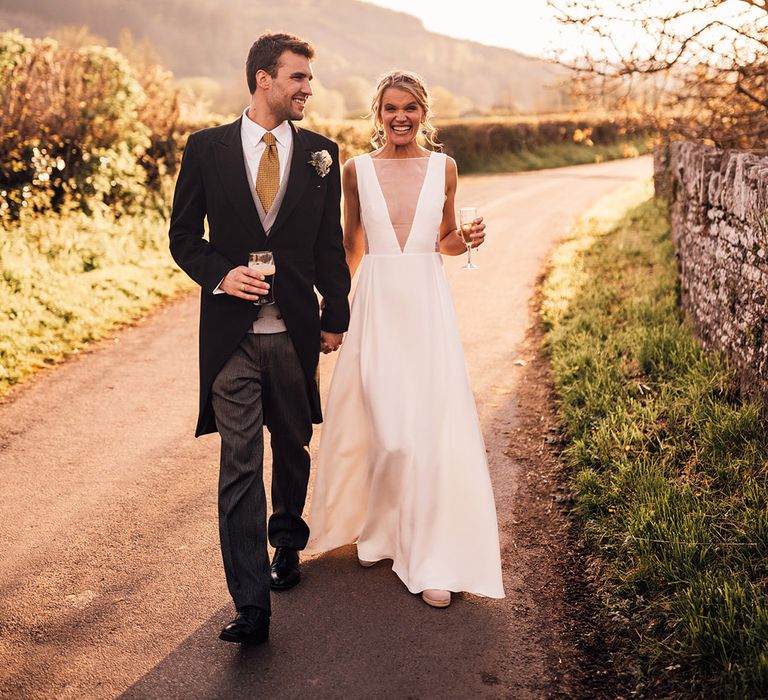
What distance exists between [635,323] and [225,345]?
205 inches

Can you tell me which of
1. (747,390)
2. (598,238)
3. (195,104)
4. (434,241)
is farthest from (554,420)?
(195,104)

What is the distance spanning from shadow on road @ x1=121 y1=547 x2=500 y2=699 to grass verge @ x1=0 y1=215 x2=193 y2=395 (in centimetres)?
457

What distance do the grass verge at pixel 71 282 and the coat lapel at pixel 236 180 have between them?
4625mm

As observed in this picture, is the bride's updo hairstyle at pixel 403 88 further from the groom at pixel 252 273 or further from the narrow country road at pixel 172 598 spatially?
the narrow country road at pixel 172 598

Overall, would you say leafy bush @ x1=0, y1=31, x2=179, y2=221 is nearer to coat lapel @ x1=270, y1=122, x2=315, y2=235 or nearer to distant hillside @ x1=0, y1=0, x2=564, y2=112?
coat lapel @ x1=270, y1=122, x2=315, y2=235

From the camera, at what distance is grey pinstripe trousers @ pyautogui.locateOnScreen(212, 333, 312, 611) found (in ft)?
10.9

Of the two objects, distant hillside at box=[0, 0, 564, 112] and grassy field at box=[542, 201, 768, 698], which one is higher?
distant hillside at box=[0, 0, 564, 112]

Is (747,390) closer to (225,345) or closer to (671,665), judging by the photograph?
(671,665)

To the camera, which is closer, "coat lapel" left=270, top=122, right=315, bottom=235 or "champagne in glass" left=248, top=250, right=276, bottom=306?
"champagne in glass" left=248, top=250, right=276, bottom=306

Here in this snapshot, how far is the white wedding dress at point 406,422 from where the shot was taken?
3754mm

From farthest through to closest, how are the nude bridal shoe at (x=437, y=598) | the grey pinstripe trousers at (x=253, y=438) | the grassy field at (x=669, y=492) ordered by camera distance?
the nude bridal shoe at (x=437, y=598)
the grey pinstripe trousers at (x=253, y=438)
the grassy field at (x=669, y=492)

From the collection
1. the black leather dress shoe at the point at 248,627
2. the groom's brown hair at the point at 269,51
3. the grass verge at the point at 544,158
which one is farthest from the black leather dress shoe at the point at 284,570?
the grass verge at the point at 544,158

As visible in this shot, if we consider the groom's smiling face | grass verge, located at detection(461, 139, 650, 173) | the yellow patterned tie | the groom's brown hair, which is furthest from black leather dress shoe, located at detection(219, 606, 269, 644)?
grass verge, located at detection(461, 139, 650, 173)

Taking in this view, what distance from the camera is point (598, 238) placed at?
13.2 meters
